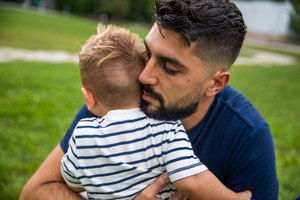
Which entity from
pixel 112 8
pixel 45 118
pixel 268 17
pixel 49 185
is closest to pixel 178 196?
pixel 49 185

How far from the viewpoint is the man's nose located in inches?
77.0

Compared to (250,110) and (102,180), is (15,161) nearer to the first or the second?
(102,180)

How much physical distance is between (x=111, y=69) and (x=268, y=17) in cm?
5015

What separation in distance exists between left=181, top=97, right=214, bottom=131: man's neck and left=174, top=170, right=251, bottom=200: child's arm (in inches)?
17.2

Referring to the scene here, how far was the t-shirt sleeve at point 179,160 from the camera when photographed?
5.79 ft

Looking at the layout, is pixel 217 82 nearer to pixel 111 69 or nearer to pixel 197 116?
pixel 197 116

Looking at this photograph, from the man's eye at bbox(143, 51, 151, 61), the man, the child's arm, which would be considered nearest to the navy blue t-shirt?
the man

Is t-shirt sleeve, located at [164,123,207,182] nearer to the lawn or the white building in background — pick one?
the lawn

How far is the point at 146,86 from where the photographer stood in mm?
1981

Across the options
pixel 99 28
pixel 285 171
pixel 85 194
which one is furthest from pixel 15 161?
pixel 285 171

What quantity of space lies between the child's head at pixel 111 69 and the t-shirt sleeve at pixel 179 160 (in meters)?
0.34

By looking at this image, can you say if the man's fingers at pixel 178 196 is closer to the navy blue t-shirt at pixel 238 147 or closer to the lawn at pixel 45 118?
the navy blue t-shirt at pixel 238 147

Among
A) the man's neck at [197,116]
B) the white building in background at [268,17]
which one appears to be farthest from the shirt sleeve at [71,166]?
the white building in background at [268,17]

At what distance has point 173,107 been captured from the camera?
80.1 inches
